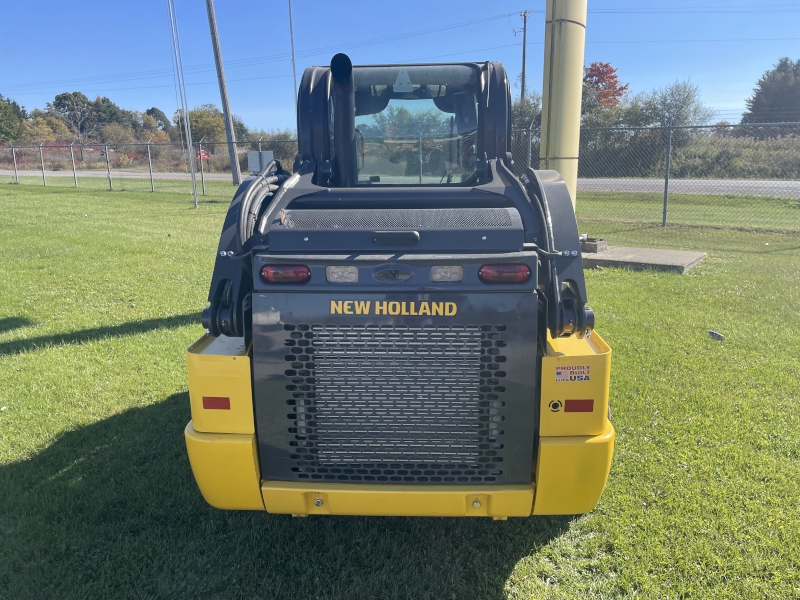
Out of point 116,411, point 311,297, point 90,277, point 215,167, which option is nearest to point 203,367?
point 311,297

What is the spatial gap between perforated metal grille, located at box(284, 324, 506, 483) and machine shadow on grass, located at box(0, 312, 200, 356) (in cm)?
452

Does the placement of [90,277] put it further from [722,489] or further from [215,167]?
[215,167]

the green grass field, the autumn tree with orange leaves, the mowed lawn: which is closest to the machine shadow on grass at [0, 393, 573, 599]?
the mowed lawn

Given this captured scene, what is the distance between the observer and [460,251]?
2.61 metres

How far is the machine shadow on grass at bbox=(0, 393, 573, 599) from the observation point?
2.85m

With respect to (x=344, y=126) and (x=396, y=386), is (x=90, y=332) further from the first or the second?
(x=396, y=386)

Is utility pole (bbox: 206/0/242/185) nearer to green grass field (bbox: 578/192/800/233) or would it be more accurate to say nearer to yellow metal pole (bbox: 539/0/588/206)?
green grass field (bbox: 578/192/800/233)

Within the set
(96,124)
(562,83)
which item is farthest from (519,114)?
(96,124)

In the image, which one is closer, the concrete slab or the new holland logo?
the new holland logo

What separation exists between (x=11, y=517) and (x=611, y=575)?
325 centimetres

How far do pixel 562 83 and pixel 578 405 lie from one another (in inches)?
180

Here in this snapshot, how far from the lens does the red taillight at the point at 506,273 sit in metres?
2.55

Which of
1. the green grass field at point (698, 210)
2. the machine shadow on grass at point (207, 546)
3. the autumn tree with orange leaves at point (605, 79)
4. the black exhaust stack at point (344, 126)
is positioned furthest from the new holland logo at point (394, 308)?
the autumn tree with orange leaves at point (605, 79)

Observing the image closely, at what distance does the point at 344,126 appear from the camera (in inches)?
149
